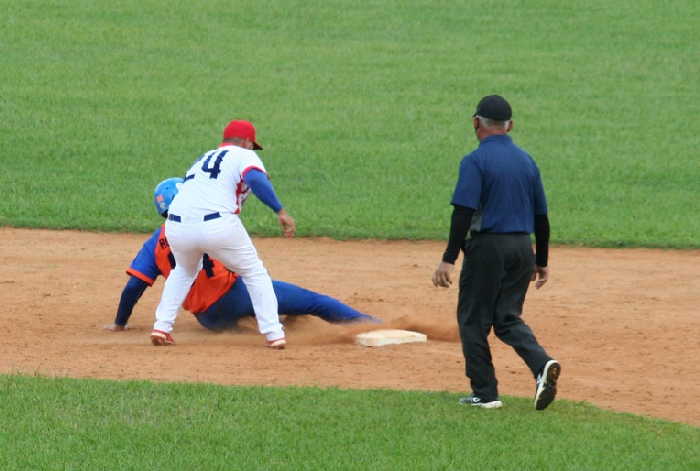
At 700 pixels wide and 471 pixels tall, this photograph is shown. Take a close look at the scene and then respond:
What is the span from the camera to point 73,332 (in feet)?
37.9

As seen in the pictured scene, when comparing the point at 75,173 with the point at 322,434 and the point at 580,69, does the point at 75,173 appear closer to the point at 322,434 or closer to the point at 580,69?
the point at 580,69

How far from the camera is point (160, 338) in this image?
10.8 metres

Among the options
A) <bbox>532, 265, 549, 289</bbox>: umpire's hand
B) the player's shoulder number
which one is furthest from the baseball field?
the player's shoulder number

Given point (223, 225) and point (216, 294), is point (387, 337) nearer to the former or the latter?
point (216, 294)

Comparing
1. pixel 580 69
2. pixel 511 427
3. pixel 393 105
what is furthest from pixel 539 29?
pixel 511 427

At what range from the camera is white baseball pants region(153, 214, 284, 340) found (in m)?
10.3

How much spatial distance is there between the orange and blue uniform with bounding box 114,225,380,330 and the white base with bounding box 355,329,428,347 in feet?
1.32

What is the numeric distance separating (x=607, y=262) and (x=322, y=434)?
796 centimetres

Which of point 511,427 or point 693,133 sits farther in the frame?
point 693,133

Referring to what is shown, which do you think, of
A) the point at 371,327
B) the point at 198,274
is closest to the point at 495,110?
the point at 371,327

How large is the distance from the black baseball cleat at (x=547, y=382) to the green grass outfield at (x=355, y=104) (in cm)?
815

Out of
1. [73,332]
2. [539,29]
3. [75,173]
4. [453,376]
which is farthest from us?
[539,29]

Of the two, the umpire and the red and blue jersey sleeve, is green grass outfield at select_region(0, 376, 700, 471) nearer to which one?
the umpire

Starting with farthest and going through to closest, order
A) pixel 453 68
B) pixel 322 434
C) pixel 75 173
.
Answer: pixel 453 68 < pixel 75 173 < pixel 322 434
